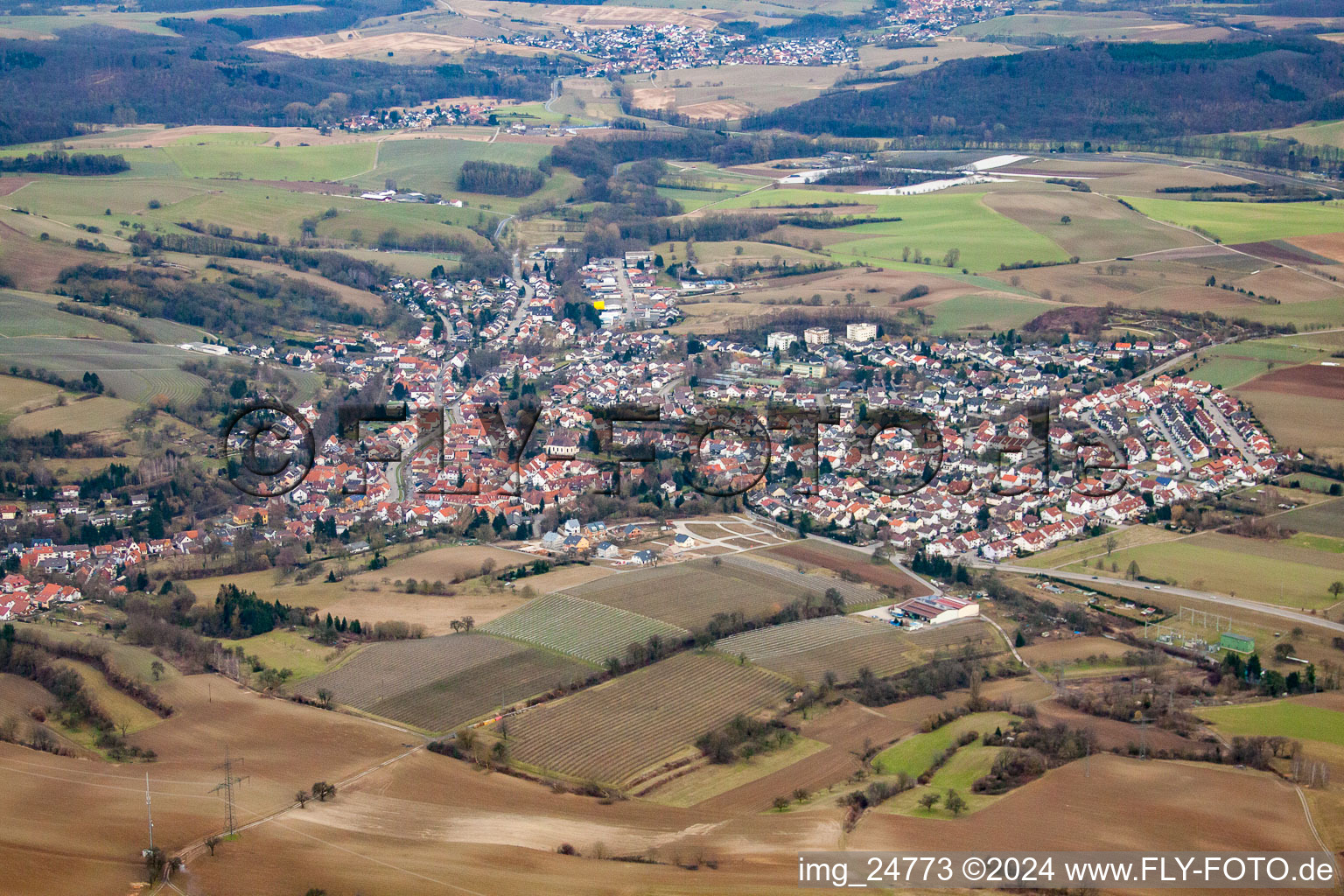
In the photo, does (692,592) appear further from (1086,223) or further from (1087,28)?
(1087,28)

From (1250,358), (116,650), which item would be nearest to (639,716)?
(116,650)

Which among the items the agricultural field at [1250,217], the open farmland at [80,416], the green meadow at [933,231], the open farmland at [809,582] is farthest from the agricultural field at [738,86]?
the open farmland at [809,582]

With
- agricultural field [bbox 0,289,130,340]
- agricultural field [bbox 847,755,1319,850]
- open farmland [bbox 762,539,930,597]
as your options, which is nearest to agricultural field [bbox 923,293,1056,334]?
open farmland [bbox 762,539,930,597]

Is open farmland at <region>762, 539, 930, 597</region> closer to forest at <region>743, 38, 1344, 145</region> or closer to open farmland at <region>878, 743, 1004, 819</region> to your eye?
open farmland at <region>878, 743, 1004, 819</region>

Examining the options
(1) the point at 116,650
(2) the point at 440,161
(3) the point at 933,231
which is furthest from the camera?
(2) the point at 440,161

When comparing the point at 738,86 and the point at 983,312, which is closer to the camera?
the point at 983,312

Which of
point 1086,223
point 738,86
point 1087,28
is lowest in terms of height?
point 1086,223

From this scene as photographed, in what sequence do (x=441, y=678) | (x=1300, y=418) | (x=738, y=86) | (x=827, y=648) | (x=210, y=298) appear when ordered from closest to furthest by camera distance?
1. (x=441, y=678)
2. (x=827, y=648)
3. (x=1300, y=418)
4. (x=210, y=298)
5. (x=738, y=86)
